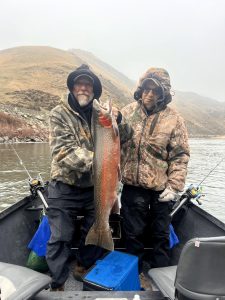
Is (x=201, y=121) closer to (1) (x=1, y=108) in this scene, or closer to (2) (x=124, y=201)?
(1) (x=1, y=108)

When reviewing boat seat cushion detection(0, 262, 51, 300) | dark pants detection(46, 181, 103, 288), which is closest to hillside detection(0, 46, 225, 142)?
dark pants detection(46, 181, 103, 288)

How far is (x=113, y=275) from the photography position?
148 inches

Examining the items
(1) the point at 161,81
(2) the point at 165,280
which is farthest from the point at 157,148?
(2) the point at 165,280

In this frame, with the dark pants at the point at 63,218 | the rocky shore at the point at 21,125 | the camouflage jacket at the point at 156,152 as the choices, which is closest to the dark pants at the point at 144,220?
the camouflage jacket at the point at 156,152

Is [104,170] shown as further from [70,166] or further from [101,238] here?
[101,238]

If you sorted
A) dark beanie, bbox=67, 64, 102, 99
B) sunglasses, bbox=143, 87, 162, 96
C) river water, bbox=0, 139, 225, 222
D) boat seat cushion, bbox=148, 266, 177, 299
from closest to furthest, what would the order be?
boat seat cushion, bbox=148, 266, 177, 299 → dark beanie, bbox=67, 64, 102, 99 → sunglasses, bbox=143, 87, 162, 96 → river water, bbox=0, 139, 225, 222

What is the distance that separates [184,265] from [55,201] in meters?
2.00

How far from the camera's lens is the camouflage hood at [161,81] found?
4340 millimetres

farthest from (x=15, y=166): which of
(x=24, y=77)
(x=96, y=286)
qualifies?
(x=24, y=77)

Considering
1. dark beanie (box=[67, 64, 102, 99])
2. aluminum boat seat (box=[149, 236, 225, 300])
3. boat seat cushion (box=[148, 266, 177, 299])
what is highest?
dark beanie (box=[67, 64, 102, 99])

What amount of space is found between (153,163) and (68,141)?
1082mm

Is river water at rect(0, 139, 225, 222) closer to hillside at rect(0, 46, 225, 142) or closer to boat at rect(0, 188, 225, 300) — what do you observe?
hillside at rect(0, 46, 225, 142)

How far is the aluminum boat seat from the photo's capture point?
7.64ft

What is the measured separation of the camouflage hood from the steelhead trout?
3.45ft
